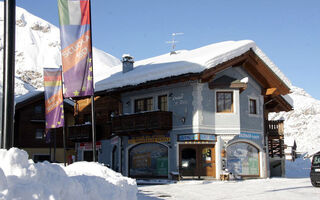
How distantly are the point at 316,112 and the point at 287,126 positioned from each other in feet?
34.7

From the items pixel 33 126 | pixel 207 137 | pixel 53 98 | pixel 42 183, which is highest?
pixel 53 98

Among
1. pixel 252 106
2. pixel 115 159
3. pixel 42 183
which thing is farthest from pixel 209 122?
pixel 42 183

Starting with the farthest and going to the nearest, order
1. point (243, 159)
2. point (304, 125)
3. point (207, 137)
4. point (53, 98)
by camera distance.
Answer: point (304, 125) → point (243, 159) → point (207, 137) → point (53, 98)

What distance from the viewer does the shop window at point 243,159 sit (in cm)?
2292

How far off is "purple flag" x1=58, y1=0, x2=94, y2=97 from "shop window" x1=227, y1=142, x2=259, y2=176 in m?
13.9

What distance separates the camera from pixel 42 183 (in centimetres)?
548

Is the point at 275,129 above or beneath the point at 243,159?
above

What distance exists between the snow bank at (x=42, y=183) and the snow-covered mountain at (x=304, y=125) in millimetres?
73974

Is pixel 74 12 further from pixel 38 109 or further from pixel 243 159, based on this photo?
pixel 38 109

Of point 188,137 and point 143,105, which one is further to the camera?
point 143,105

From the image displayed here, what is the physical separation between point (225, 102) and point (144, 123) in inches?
189

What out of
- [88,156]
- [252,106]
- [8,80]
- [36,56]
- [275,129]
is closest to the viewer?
[8,80]

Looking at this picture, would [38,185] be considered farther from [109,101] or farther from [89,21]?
[109,101]

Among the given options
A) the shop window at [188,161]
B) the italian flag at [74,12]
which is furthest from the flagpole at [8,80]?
the shop window at [188,161]
